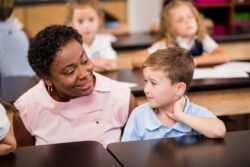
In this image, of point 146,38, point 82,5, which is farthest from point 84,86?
point 146,38

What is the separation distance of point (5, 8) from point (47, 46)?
1332 mm

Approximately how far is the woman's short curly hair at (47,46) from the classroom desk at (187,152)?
0.46m

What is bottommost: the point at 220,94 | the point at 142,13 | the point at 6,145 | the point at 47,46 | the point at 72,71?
the point at 142,13

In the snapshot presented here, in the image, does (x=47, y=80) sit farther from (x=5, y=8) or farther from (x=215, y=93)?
(x=5, y=8)

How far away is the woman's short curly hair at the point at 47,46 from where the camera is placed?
5.66 ft

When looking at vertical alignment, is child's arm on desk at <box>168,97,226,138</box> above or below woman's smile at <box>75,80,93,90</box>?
below

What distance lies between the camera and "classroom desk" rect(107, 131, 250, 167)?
1332 mm

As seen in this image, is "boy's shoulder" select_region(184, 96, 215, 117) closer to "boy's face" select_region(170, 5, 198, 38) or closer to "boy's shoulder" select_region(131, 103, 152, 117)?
"boy's shoulder" select_region(131, 103, 152, 117)

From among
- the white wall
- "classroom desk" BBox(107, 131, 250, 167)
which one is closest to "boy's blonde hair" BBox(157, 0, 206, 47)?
"classroom desk" BBox(107, 131, 250, 167)

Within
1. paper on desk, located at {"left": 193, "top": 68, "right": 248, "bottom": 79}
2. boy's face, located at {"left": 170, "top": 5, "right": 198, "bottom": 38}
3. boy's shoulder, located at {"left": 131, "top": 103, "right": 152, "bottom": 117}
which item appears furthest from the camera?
boy's face, located at {"left": 170, "top": 5, "right": 198, "bottom": 38}

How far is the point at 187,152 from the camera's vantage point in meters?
1.41

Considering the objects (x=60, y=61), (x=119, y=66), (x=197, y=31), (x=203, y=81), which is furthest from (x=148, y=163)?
(x=119, y=66)

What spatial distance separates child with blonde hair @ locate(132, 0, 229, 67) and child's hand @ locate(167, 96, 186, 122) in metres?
1.21

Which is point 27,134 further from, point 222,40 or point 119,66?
point 222,40
